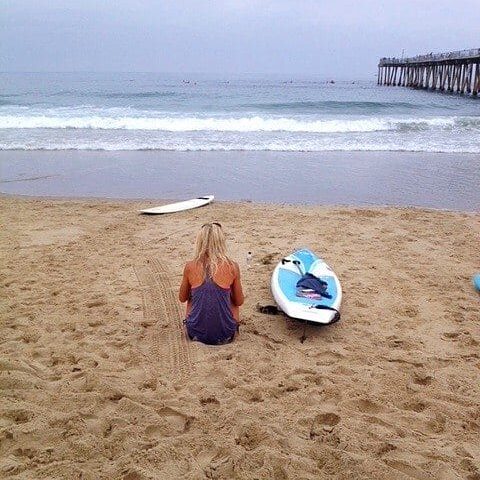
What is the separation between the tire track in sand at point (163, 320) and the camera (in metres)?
3.54

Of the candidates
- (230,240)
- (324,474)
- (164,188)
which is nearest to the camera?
(324,474)

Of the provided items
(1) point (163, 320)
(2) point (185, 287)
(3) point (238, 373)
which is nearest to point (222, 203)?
(1) point (163, 320)

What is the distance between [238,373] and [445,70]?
40775 millimetres

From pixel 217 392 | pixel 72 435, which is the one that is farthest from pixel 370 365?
pixel 72 435

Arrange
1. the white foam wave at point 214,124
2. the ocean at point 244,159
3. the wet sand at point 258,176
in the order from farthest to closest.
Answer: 1. the white foam wave at point 214,124
2. the ocean at point 244,159
3. the wet sand at point 258,176

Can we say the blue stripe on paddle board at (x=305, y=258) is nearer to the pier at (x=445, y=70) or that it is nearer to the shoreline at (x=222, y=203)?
the shoreline at (x=222, y=203)

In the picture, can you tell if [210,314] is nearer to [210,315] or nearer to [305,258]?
[210,315]

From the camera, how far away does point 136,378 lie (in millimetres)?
3283

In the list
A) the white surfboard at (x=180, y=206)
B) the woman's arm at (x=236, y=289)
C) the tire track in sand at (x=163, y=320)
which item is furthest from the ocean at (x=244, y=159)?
the woman's arm at (x=236, y=289)

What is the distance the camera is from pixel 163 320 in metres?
4.19

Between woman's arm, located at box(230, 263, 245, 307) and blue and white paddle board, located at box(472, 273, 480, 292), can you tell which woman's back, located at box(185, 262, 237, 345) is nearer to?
woman's arm, located at box(230, 263, 245, 307)

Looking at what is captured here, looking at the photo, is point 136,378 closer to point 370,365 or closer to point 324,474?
point 324,474

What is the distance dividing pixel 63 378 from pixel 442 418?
246cm

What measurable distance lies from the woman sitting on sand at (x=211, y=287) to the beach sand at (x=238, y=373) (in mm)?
161
